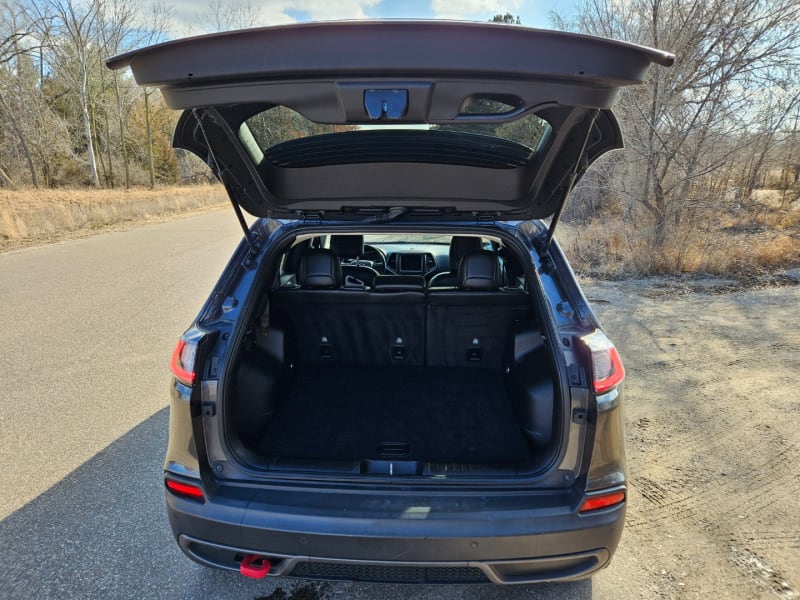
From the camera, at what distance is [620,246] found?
773 cm

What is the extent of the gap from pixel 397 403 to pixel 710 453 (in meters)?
1.87

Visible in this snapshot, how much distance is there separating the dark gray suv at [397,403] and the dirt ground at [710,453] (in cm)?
70

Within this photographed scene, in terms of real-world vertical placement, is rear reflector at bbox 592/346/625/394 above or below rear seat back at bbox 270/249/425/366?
above

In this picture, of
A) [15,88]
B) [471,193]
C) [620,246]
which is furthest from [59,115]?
[471,193]

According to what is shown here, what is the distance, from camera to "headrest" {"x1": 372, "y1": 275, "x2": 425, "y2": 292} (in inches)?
117

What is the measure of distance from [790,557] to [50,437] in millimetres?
4040

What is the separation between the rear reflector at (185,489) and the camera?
1.65 meters

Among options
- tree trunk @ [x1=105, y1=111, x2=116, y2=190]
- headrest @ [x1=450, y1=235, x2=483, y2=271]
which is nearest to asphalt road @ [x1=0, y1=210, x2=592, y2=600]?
headrest @ [x1=450, y1=235, x2=483, y2=271]

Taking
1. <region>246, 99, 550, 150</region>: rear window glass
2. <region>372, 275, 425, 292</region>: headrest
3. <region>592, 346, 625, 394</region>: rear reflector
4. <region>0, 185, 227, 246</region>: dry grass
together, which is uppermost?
<region>246, 99, 550, 150</region>: rear window glass

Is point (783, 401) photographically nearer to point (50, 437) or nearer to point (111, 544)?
point (111, 544)

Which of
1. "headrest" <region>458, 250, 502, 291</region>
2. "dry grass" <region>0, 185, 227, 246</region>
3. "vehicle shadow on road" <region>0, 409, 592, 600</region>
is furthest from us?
"dry grass" <region>0, 185, 227, 246</region>

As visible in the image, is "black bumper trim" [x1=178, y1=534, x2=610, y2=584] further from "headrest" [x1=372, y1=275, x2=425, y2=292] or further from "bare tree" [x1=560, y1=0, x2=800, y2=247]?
"bare tree" [x1=560, y1=0, x2=800, y2=247]

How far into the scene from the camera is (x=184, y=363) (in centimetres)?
175

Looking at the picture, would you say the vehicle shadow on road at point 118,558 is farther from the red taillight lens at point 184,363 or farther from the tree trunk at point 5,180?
the tree trunk at point 5,180
